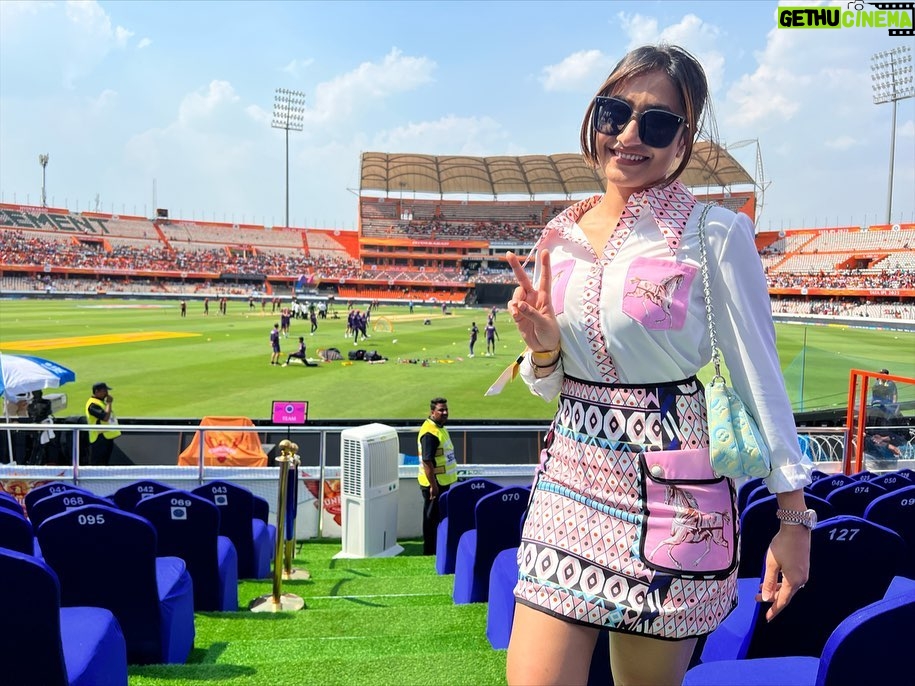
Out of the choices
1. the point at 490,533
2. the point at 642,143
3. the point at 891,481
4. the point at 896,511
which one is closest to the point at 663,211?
the point at 642,143

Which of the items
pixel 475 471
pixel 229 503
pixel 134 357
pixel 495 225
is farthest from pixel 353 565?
pixel 495 225

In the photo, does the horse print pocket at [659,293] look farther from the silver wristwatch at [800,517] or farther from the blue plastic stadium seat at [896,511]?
the blue plastic stadium seat at [896,511]

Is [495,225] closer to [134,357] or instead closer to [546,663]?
[134,357]

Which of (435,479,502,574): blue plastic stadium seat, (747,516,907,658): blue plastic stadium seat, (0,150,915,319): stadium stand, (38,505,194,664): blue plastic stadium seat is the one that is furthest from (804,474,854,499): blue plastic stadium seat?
(0,150,915,319): stadium stand

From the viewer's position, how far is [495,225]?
97.2 metres

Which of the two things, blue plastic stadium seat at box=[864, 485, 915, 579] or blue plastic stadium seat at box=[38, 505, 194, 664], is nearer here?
blue plastic stadium seat at box=[38, 505, 194, 664]

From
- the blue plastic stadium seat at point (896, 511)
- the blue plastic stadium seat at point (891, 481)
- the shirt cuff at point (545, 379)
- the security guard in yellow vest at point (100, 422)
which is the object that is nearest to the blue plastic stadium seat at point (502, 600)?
the shirt cuff at point (545, 379)

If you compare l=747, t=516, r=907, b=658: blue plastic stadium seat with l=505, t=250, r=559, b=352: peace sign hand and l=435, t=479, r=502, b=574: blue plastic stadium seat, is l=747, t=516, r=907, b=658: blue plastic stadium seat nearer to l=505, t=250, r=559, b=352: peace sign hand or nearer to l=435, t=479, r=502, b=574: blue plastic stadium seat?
l=505, t=250, r=559, b=352: peace sign hand

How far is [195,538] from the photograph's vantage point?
429 centimetres

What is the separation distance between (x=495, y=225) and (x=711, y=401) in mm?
97348

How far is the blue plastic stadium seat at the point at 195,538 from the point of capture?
4.20 metres

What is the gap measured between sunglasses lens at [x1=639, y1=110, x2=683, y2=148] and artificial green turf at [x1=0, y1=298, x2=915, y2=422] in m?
12.4

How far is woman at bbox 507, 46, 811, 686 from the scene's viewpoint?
152cm

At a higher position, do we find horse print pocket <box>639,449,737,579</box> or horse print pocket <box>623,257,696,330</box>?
horse print pocket <box>623,257,696,330</box>
